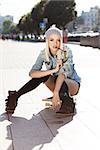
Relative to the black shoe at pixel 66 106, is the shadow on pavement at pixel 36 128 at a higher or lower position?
lower

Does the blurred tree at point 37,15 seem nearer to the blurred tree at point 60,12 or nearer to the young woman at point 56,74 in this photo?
the blurred tree at point 60,12

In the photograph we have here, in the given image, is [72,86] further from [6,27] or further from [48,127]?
[6,27]

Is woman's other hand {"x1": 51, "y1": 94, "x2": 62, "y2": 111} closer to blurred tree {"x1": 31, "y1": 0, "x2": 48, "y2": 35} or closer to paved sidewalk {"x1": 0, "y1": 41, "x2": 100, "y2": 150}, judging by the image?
paved sidewalk {"x1": 0, "y1": 41, "x2": 100, "y2": 150}

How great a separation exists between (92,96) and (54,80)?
1719 mm

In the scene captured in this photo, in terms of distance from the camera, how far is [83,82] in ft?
34.8

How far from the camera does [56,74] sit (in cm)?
685

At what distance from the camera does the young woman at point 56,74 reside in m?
6.58

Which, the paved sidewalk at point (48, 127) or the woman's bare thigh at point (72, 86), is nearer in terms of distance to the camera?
the paved sidewalk at point (48, 127)

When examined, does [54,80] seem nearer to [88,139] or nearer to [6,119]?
[6,119]

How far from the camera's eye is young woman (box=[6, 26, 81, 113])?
21.6 feet

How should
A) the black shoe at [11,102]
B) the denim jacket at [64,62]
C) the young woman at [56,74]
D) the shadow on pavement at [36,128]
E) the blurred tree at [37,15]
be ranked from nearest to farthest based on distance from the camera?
1. the shadow on pavement at [36,128]
2. the young woman at [56,74]
3. the denim jacket at [64,62]
4. the black shoe at [11,102]
5. the blurred tree at [37,15]

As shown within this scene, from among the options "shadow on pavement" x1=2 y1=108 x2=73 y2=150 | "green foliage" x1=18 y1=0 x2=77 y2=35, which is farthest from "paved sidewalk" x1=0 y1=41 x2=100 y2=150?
"green foliage" x1=18 y1=0 x2=77 y2=35

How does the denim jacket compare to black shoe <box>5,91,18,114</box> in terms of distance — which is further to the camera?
black shoe <box>5,91,18,114</box>

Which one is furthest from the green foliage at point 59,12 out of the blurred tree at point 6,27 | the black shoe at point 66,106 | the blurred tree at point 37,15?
the blurred tree at point 6,27
